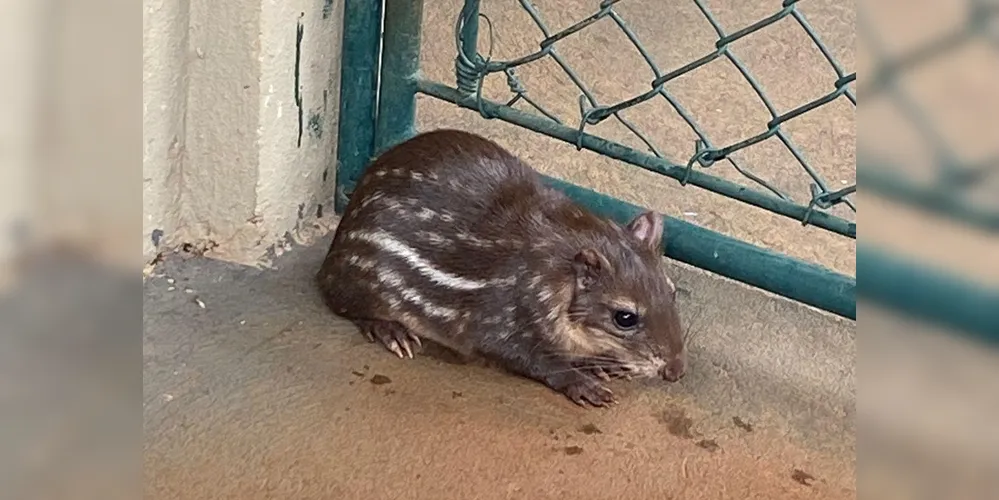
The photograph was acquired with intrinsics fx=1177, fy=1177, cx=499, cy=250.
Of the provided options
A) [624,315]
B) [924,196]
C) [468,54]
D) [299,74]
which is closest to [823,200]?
[624,315]

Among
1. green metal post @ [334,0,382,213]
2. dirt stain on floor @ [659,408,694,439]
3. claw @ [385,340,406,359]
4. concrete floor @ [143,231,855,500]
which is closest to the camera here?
concrete floor @ [143,231,855,500]

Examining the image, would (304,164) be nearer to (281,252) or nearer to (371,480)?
(281,252)

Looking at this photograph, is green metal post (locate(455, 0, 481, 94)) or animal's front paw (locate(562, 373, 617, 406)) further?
green metal post (locate(455, 0, 481, 94))

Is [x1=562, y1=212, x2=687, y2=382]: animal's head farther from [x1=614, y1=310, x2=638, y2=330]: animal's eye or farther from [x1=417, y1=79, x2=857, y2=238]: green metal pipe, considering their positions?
[x1=417, y1=79, x2=857, y2=238]: green metal pipe

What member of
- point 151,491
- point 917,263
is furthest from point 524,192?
point 917,263

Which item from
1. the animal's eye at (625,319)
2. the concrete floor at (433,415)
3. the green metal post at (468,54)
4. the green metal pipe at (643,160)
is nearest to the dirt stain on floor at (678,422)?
the concrete floor at (433,415)

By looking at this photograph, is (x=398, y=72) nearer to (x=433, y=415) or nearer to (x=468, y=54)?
(x=468, y=54)

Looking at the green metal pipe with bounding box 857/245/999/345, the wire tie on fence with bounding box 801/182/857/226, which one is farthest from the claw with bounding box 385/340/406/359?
the green metal pipe with bounding box 857/245/999/345

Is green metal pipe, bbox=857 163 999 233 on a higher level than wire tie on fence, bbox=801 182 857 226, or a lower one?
higher
